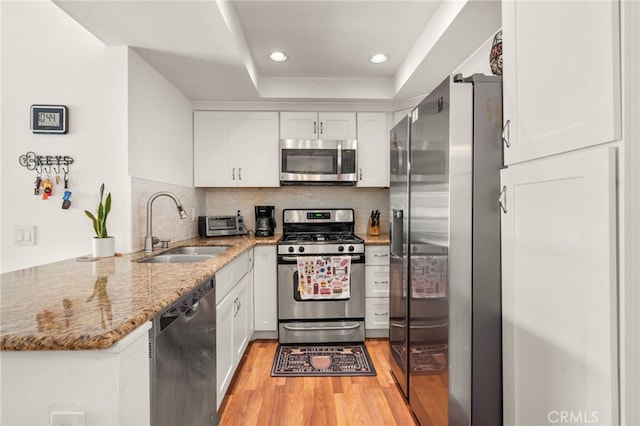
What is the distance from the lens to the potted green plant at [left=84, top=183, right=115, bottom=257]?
178 centimetres

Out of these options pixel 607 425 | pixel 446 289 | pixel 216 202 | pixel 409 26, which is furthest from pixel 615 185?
pixel 216 202

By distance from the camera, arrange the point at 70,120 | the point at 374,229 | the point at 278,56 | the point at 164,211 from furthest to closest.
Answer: the point at 374,229, the point at 278,56, the point at 164,211, the point at 70,120

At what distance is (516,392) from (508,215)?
0.66 metres

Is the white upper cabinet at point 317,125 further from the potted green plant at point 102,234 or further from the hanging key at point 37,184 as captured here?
the hanging key at point 37,184

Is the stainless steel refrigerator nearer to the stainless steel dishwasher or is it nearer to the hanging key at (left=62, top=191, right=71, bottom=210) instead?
the stainless steel dishwasher

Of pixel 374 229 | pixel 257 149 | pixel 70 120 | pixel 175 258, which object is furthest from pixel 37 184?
pixel 374 229

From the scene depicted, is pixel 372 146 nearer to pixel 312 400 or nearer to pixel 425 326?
pixel 425 326

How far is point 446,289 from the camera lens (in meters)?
1.38

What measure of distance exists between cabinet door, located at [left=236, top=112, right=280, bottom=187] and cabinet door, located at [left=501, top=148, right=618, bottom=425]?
2305mm

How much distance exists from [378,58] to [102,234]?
93.0 inches

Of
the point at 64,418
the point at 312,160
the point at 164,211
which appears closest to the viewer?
the point at 64,418

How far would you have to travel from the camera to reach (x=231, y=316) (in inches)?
79.4

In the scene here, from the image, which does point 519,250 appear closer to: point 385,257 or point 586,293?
point 586,293

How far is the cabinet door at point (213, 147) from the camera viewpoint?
3084mm
